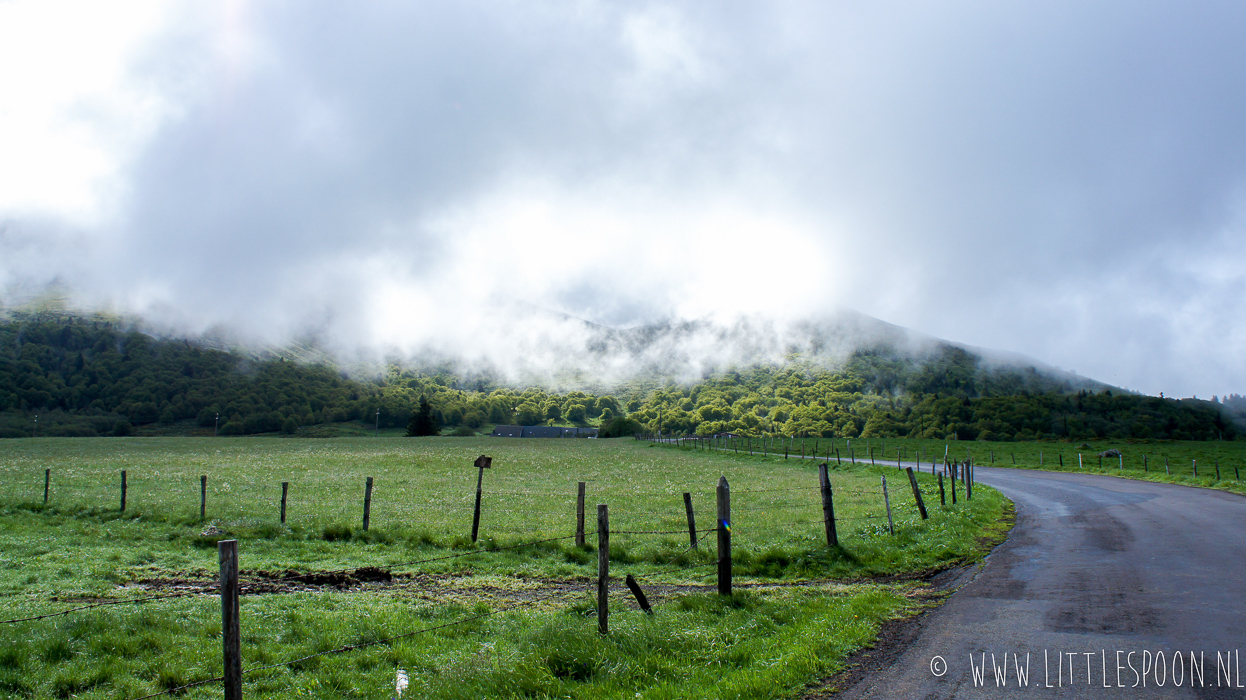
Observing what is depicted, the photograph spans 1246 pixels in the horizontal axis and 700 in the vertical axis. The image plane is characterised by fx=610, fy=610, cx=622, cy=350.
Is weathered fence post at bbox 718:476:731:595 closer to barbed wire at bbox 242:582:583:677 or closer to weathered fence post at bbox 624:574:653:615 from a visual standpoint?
weathered fence post at bbox 624:574:653:615

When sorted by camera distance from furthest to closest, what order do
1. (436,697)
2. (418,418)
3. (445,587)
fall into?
(418,418)
(445,587)
(436,697)

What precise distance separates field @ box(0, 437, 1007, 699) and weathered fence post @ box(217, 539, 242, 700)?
6.85 ft

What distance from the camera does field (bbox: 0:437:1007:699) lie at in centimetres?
822

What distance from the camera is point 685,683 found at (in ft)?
24.9

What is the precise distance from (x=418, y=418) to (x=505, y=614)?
165649 millimetres

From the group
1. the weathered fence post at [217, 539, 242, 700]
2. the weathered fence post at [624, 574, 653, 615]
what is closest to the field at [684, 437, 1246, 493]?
the weathered fence post at [624, 574, 653, 615]

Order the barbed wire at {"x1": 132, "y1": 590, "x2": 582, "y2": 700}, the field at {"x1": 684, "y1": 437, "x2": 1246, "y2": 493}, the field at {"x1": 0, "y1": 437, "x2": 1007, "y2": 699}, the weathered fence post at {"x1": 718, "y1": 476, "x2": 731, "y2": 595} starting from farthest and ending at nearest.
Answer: the field at {"x1": 684, "y1": 437, "x2": 1246, "y2": 493}
the weathered fence post at {"x1": 718, "y1": 476, "x2": 731, "y2": 595}
the field at {"x1": 0, "y1": 437, "x2": 1007, "y2": 699}
the barbed wire at {"x1": 132, "y1": 590, "x2": 582, "y2": 700}

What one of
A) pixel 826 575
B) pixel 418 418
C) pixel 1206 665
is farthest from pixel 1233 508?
pixel 418 418

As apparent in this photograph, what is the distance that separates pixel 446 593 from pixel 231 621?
7953 mm

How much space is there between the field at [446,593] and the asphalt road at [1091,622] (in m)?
1.06

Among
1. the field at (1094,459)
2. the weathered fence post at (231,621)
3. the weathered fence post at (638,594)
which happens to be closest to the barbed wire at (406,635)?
the weathered fence post at (231,621)

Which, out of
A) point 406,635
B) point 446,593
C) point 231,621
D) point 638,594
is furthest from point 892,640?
point 446,593

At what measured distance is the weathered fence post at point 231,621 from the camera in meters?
6.12

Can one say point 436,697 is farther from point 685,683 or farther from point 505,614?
point 505,614
